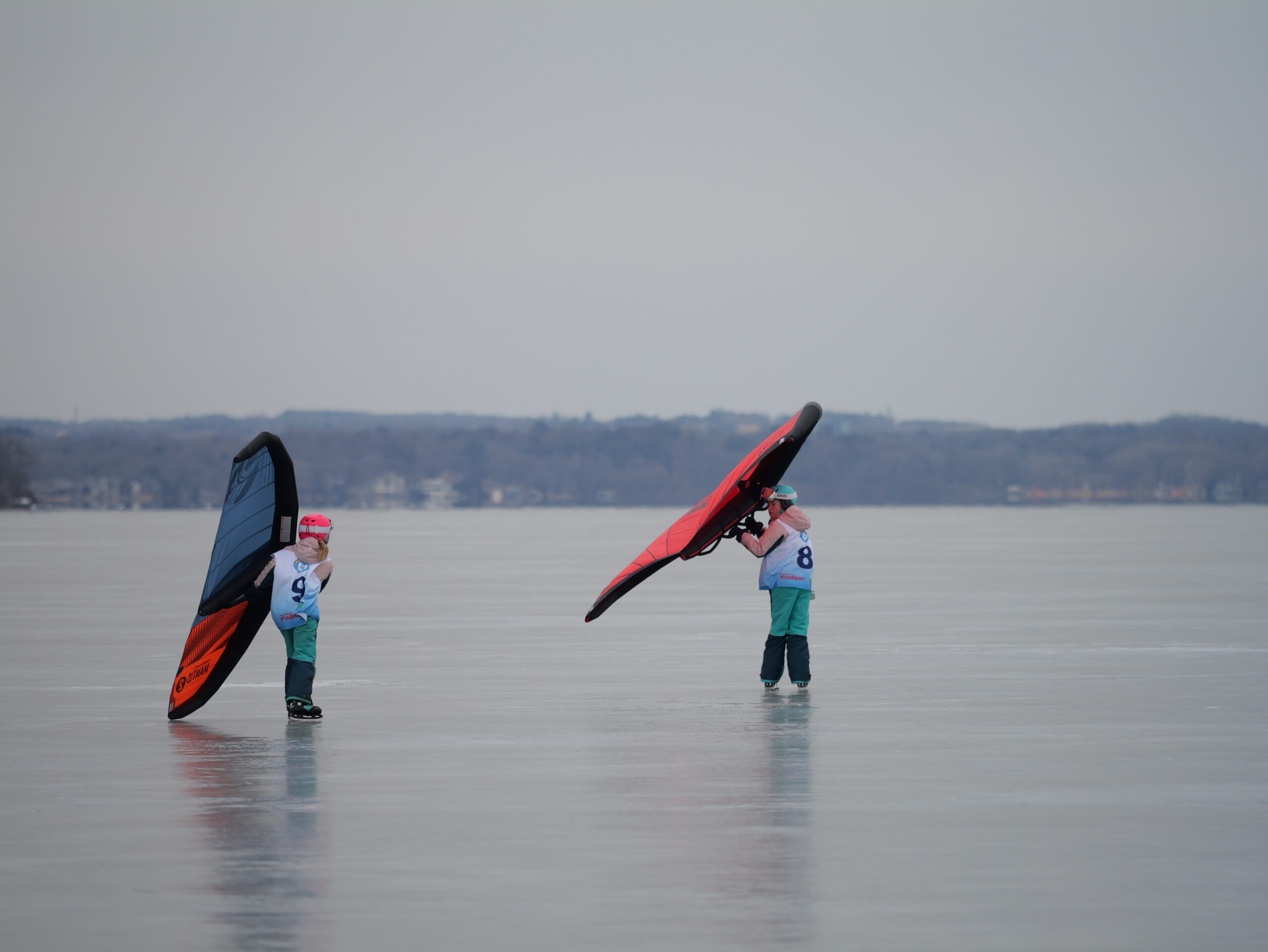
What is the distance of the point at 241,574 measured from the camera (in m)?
14.1

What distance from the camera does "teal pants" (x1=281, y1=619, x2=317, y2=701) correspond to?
1372cm

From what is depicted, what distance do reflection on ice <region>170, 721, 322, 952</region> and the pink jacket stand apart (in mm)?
4340

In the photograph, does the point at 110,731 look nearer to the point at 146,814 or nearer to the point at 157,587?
the point at 146,814

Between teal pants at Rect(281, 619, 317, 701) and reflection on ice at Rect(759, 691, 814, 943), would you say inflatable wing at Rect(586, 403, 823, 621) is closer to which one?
reflection on ice at Rect(759, 691, 814, 943)

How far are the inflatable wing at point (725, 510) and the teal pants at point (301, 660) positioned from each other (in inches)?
131

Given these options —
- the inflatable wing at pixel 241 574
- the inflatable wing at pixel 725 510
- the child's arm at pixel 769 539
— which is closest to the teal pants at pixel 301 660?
the inflatable wing at pixel 241 574

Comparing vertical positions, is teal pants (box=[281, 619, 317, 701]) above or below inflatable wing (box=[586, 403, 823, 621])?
below

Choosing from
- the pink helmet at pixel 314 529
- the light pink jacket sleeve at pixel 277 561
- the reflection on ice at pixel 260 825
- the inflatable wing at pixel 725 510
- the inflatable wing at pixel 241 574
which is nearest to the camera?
the reflection on ice at pixel 260 825

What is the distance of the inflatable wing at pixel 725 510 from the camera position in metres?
16.6

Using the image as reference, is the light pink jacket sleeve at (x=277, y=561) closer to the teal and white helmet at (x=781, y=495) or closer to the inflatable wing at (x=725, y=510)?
the inflatable wing at (x=725, y=510)

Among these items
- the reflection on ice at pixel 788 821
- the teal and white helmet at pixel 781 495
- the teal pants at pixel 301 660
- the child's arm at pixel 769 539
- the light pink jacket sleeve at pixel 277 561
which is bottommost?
the reflection on ice at pixel 788 821

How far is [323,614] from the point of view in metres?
28.2

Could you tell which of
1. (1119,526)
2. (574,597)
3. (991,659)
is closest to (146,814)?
(991,659)

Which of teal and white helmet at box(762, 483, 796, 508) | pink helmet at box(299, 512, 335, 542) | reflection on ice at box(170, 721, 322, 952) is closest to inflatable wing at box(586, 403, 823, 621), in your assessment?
teal and white helmet at box(762, 483, 796, 508)
